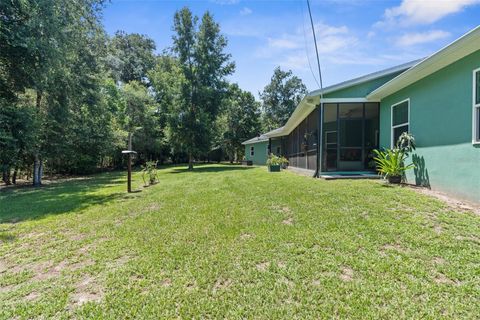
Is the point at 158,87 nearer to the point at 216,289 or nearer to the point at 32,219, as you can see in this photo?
the point at 32,219

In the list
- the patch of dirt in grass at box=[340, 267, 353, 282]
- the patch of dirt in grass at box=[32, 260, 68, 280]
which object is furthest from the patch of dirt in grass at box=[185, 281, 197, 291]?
the patch of dirt in grass at box=[32, 260, 68, 280]

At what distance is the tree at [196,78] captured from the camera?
20094mm

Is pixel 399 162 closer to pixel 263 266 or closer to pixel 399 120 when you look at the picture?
pixel 399 120

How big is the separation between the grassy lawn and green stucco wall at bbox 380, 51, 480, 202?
0.87m

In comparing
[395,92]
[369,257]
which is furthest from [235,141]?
[369,257]

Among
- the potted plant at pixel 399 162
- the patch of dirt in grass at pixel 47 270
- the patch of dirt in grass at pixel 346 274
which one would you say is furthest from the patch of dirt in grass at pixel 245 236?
the potted plant at pixel 399 162

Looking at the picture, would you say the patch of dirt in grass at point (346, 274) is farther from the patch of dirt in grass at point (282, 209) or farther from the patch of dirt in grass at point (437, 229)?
the patch of dirt in grass at point (282, 209)

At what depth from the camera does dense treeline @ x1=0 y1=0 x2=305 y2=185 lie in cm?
865

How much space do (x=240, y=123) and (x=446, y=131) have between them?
88.0 ft

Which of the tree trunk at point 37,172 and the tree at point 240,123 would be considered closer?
the tree trunk at point 37,172

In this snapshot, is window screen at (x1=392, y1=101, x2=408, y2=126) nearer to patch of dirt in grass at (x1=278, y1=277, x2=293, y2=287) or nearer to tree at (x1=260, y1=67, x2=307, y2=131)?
patch of dirt in grass at (x1=278, y1=277, x2=293, y2=287)

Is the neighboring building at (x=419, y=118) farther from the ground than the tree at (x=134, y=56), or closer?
→ closer

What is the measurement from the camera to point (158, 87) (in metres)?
22.0

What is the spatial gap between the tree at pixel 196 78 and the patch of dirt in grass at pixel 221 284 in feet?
58.8
